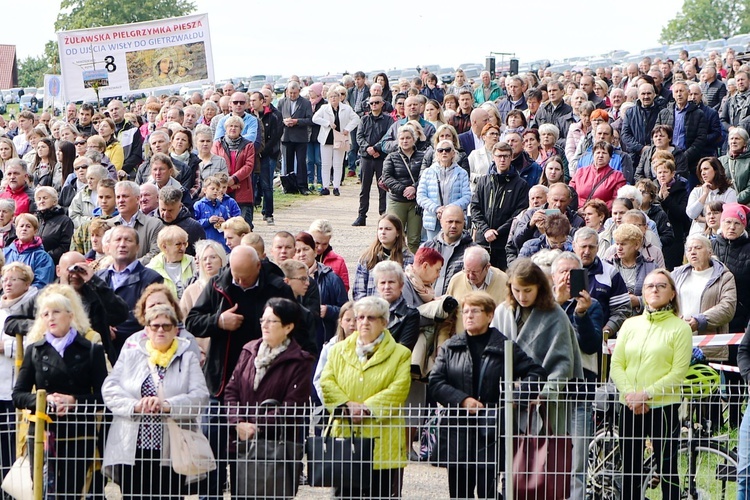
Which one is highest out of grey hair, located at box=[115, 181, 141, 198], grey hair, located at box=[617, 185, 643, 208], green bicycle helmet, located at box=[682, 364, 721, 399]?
grey hair, located at box=[115, 181, 141, 198]

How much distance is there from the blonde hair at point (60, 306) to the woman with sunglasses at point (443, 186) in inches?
234

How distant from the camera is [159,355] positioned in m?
7.95

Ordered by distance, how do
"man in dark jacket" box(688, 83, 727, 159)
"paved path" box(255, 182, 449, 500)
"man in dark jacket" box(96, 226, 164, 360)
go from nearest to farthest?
1. "man in dark jacket" box(96, 226, 164, 360)
2. "man in dark jacket" box(688, 83, 727, 159)
3. "paved path" box(255, 182, 449, 500)

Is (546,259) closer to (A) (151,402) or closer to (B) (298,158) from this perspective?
(A) (151,402)

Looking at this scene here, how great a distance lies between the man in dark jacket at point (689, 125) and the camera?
16172mm

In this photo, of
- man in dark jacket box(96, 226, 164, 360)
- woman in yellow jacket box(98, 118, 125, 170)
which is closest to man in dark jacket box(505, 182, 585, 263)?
man in dark jacket box(96, 226, 164, 360)

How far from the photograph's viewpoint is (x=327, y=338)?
397 inches

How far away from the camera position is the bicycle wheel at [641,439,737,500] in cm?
805

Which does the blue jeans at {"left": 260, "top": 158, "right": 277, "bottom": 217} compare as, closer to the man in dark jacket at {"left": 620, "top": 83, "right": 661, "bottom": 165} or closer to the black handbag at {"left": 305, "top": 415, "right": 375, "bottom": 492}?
the man in dark jacket at {"left": 620, "top": 83, "right": 661, "bottom": 165}

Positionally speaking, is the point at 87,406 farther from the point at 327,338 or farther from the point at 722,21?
the point at 722,21

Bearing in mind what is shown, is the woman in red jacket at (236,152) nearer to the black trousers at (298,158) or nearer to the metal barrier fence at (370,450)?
the black trousers at (298,158)

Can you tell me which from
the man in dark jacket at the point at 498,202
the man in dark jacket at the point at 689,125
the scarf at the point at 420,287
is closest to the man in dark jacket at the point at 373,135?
the man in dark jacket at the point at 689,125

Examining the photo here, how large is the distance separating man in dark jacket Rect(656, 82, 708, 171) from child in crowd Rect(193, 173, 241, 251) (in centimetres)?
641

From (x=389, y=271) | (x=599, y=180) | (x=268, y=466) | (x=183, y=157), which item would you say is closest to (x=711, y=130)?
(x=599, y=180)
